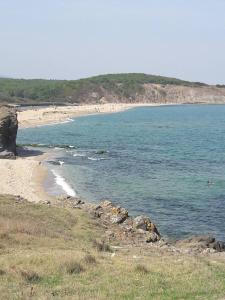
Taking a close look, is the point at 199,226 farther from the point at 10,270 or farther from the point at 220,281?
the point at 10,270

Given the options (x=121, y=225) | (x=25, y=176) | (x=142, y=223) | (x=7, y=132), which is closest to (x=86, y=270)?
(x=142, y=223)

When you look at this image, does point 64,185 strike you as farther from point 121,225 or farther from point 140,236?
point 140,236

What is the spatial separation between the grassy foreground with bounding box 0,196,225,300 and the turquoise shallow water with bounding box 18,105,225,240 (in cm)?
1067

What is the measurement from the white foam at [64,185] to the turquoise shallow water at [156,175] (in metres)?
0.57

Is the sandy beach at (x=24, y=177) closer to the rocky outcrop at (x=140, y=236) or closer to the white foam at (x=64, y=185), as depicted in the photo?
the white foam at (x=64, y=185)

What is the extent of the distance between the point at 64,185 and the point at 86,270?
95.8 feet

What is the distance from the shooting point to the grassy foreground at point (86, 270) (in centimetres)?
1648

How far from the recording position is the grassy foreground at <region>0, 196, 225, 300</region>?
1648 centimetres

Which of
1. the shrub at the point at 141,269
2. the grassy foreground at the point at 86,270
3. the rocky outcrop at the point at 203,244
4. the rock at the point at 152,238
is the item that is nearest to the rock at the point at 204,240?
the rocky outcrop at the point at 203,244

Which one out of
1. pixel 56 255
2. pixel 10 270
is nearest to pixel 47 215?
pixel 56 255

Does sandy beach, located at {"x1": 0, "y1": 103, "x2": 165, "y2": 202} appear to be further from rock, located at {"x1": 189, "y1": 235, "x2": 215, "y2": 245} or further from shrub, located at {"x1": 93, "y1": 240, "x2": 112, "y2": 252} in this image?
shrub, located at {"x1": 93, "y1": 240, "x2": 112, "y2": 252}

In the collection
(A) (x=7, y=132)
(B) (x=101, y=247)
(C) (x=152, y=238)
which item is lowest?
(C) (x=152, y=238)

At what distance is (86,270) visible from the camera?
1922 cm

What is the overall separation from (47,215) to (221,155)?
47772 millimetres
